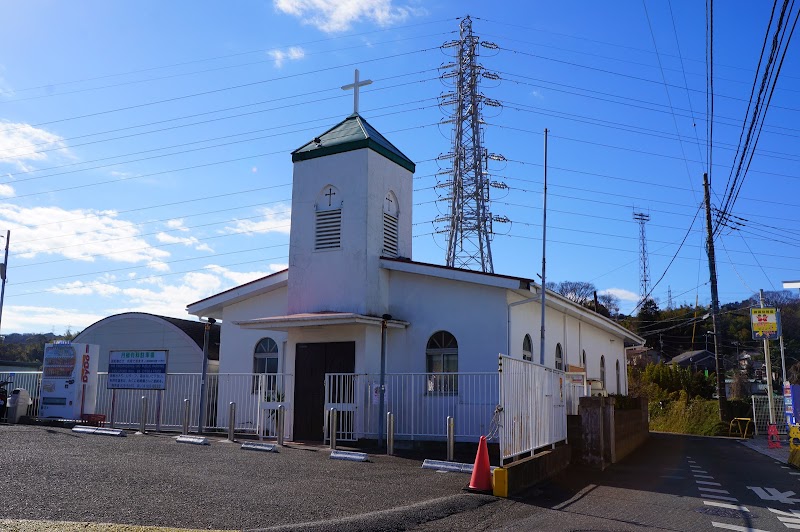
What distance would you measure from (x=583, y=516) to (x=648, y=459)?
34.3 feet

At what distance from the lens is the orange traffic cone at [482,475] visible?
32.0 feet

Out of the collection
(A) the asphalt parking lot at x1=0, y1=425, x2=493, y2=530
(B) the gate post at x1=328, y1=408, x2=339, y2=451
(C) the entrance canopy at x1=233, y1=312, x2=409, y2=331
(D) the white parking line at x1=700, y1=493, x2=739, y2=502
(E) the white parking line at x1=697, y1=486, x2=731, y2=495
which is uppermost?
(C) the entrance canopy at x1=233, y1=312, x2=409, y2=331

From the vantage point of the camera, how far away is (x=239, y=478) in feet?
33.0

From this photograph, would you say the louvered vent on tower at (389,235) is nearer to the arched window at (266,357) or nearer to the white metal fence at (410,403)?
the white metal fence at (410,403)

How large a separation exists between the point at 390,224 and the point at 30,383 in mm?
12320

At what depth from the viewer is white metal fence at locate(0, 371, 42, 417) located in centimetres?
2087

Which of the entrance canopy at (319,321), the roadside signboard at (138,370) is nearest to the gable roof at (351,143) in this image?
the entrance canopy at (319,321)

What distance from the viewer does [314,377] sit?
17.5 m

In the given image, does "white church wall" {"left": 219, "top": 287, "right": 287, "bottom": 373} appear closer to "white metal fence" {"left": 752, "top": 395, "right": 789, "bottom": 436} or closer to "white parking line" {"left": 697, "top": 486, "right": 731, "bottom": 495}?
"white parking line" {"left": 697, "top": 486, "right": 731, "bottom": 495}

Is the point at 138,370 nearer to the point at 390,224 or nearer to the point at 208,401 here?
the point at 208,401

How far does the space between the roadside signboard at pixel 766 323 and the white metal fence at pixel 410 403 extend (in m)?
19.4

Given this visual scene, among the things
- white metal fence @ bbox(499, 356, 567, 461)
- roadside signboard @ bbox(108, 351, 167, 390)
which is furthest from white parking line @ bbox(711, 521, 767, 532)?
roadside signboard @ bbox(108, 351, 167, 390)

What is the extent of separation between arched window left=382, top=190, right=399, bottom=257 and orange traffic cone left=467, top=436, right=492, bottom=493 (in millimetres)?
8836

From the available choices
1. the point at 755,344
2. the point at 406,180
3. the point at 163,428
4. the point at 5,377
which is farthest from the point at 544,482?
the point at 755,344
